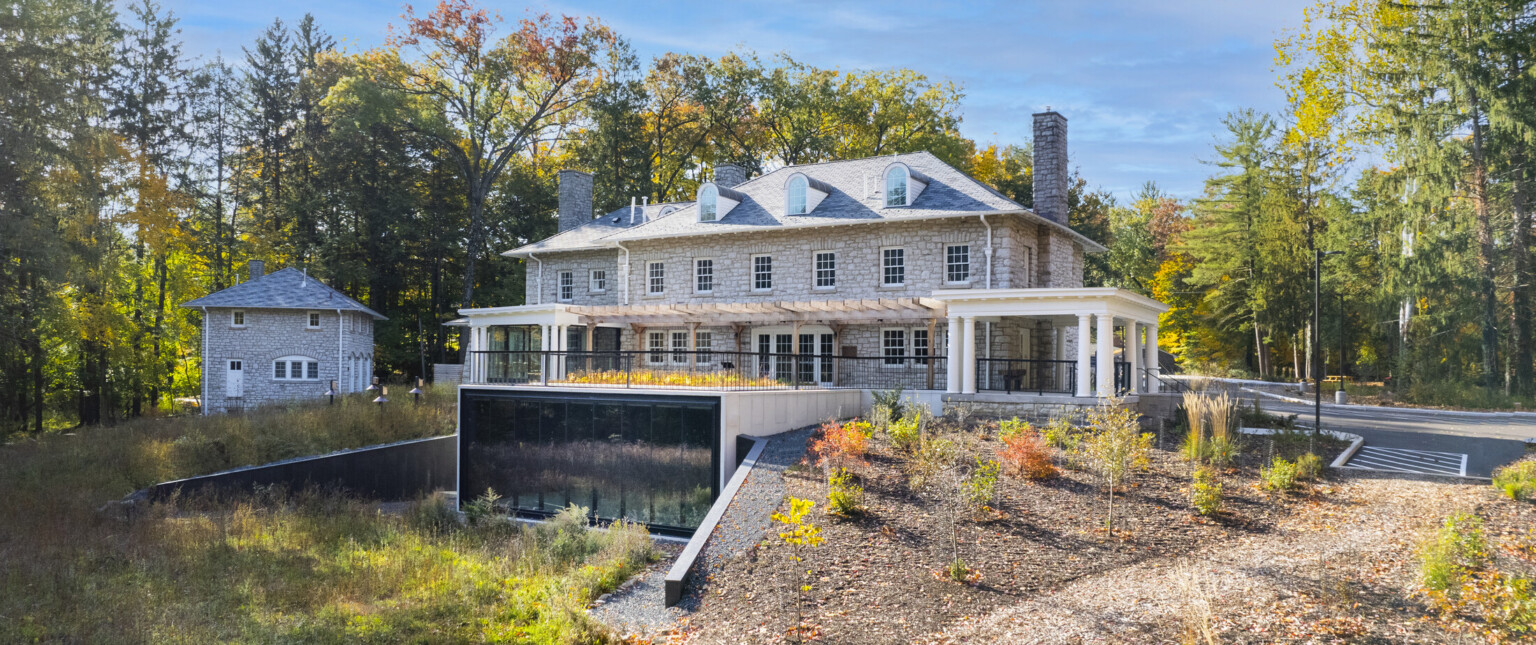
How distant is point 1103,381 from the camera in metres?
17.7

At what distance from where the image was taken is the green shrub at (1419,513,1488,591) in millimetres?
8125

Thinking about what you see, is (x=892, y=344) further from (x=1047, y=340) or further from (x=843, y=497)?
(x=843, y=497)

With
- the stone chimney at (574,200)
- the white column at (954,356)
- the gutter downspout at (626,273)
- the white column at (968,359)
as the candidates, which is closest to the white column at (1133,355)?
the white column at (968,359)

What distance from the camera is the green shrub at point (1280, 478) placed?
11992 millimetres

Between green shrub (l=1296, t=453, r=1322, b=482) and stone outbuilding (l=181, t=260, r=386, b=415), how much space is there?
98.8 feet

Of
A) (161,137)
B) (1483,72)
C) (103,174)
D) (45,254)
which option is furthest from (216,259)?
(1483,72)

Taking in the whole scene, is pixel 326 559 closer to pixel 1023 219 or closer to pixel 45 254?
pixel 45 254

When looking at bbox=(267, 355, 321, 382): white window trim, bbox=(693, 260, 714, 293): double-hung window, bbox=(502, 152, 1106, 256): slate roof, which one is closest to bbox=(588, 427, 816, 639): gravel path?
bbox=(502, 152, 1106, 256): slate roof

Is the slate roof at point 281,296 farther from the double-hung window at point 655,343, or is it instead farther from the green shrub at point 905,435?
the green shrub at point 905,435

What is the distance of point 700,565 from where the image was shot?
1070 cm

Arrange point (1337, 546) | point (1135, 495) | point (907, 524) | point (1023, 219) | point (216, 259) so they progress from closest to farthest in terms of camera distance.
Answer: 1. point (1337, 546)
2. point (907, 524)
3. point (1135, 495)
4. point (1023, 219)
5. point (216, 259)

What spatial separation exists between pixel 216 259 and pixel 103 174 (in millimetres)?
12974

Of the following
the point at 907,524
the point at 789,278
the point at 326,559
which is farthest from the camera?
the point at 789,278

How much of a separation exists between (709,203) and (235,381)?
19147mm
